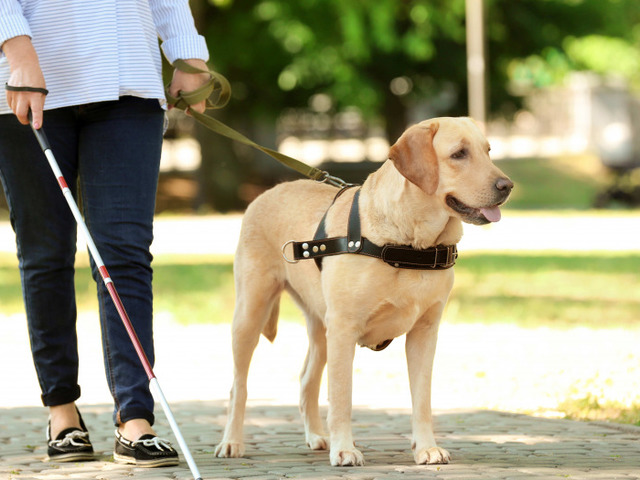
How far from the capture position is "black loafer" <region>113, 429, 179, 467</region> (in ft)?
15.1

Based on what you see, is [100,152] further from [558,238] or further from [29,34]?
[558,238]

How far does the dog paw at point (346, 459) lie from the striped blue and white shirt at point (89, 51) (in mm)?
1716

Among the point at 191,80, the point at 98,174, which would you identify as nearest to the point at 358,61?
the point at 191,80

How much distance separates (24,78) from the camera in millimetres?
4488

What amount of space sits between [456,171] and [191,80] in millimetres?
1452

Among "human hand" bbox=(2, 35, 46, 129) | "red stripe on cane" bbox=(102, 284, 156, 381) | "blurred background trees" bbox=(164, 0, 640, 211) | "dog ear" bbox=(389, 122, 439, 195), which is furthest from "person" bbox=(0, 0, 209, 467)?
"blurred background trees" bbox=(164, 0, 640, 211)

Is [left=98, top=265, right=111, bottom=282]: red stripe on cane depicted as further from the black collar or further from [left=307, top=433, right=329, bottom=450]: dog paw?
[left=307, top=433, right=329, bottom=450]: dog paw

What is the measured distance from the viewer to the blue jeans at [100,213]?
4.73 meters

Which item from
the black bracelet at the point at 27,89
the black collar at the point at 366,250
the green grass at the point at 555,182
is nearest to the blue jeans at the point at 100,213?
the black bracelet at the point at 27,89

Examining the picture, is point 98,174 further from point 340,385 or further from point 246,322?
point 340,385

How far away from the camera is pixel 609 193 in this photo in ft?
89.0

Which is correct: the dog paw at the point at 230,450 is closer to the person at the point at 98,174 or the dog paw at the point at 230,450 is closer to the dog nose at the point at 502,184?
the person at the point at 98,174

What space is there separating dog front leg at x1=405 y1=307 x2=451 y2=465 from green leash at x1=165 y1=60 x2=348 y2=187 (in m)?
0.89

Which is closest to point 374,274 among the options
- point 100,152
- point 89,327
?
point 100,152
